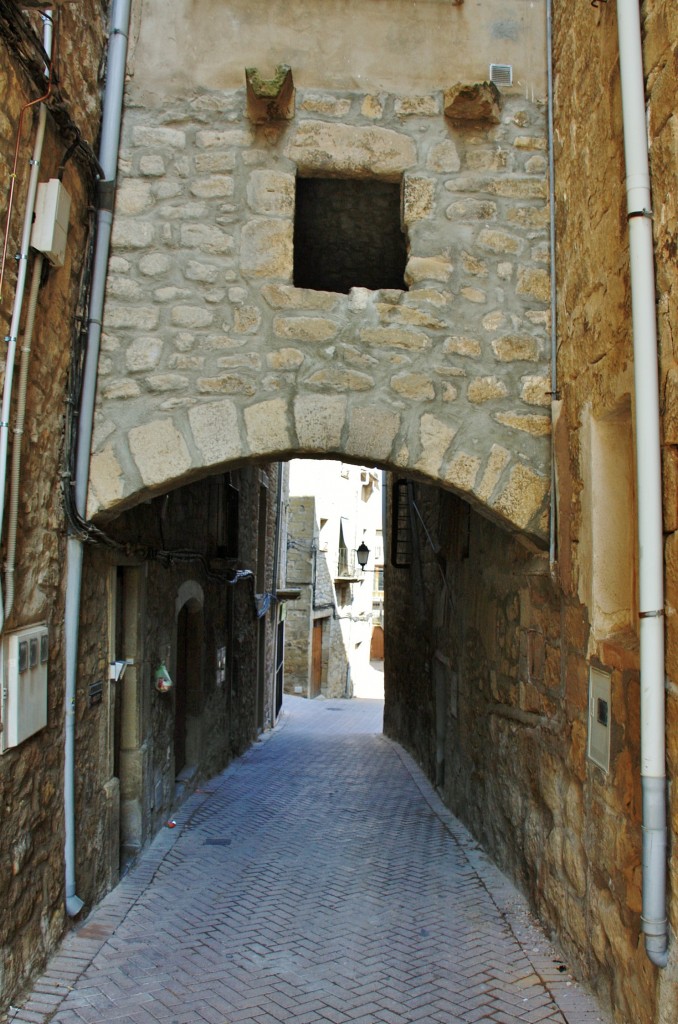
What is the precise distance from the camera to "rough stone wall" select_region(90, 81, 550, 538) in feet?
13.0

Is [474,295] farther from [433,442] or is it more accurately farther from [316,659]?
[316,659]

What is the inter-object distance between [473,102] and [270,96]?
1029 mm

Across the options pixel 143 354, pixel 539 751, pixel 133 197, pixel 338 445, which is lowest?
pixel 539 751

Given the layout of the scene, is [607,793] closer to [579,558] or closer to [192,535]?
[579,558]

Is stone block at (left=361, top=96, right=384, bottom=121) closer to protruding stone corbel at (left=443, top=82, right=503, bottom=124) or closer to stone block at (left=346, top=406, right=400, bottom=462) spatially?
protruding stone corbel at (left=443, top=82, right=503, bottom=124)

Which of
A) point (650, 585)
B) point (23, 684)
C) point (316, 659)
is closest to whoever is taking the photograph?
point (650, 585)

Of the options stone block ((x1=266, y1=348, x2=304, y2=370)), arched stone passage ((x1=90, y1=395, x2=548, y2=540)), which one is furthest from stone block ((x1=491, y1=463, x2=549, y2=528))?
stone block ((x1=266, y1=348, x2=304, y2=370))

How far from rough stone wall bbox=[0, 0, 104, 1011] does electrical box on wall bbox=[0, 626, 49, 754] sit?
65 mm

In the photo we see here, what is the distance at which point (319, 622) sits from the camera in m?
22.4

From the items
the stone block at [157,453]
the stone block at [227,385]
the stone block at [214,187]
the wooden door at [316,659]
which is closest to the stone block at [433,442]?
the stone block at [227,385]

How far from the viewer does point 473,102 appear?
414cm

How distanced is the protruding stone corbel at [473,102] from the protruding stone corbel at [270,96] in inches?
31.8

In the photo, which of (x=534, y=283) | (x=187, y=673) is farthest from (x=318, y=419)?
(x=187, y=673)

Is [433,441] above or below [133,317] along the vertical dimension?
below
